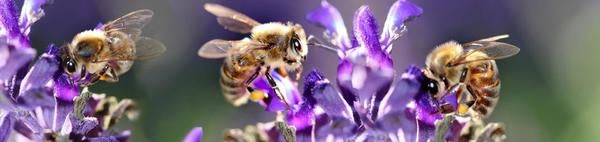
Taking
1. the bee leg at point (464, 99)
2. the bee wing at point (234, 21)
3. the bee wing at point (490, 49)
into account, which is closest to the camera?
the bee leg at point (464, 99)

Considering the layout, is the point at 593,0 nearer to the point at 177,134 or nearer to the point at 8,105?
the point at 177,134

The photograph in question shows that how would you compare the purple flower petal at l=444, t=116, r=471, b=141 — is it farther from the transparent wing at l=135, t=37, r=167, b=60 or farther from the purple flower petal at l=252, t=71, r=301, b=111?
the transparent wing at l=135, t=37, r=167, b=60

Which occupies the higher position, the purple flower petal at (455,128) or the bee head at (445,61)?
the bee head at (445,61)

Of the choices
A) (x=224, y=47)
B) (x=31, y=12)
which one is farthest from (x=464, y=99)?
(x=31, y=12)

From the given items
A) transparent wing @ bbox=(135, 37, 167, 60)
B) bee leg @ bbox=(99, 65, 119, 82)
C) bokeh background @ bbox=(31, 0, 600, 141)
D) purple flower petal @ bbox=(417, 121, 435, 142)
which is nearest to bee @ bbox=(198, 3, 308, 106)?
transparent wing @ bbox=(135, 37, 167, 60)

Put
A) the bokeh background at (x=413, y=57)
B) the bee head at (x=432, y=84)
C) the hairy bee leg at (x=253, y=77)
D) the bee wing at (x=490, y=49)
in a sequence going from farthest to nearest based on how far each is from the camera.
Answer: the bokeh background at (x=413, y=57)
the hairy bee leg at (x=253, y=77)
the bee wing at (x=490, y=49)
the bee head at (x=432, y=84)

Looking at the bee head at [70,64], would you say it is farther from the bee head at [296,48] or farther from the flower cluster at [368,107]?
the bee head at [296,48]

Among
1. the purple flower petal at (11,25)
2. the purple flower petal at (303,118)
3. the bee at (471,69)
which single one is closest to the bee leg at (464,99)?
the bee at (471,69)
